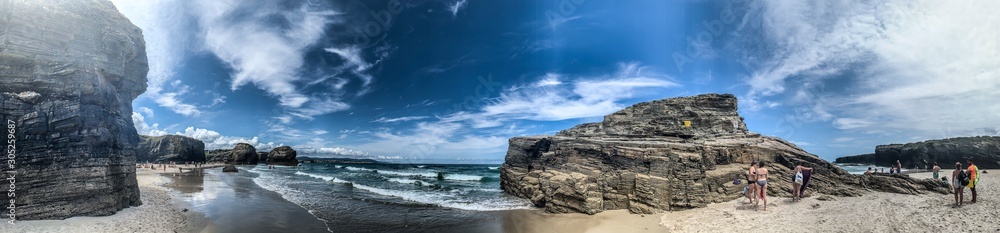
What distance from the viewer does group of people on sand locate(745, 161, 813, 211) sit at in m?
11.5

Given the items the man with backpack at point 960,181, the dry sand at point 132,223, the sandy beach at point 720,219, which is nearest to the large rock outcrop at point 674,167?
the sandy beach at point 720,219

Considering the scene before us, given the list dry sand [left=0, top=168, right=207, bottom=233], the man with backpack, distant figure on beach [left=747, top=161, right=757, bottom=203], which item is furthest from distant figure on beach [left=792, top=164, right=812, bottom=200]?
dry sand [left=0, top=168, right=207, bottom=233]

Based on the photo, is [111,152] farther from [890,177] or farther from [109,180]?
[890,177]

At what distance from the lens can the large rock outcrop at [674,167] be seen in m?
13.8

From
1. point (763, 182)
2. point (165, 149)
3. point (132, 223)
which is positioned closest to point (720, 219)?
point (763, 182)

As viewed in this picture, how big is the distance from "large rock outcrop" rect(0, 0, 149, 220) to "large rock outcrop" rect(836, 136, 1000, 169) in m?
77.6

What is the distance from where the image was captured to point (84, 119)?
11.4 metres

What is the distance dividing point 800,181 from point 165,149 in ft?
398

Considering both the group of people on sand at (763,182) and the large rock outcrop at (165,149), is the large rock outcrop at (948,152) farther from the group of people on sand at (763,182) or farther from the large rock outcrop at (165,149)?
the large rock outcrop at (165,149)

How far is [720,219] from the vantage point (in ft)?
35.6

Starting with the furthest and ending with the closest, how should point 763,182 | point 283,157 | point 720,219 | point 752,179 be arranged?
point 283,157, point 752,179, point 763,182, point 720,219

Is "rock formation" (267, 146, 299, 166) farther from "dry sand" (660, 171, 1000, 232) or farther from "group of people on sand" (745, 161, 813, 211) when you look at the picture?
"group of people on sand" (745, 161, 813, 211)

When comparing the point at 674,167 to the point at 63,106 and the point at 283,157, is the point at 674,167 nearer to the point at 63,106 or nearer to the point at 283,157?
the point at 63,106

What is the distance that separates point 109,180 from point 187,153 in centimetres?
10538
